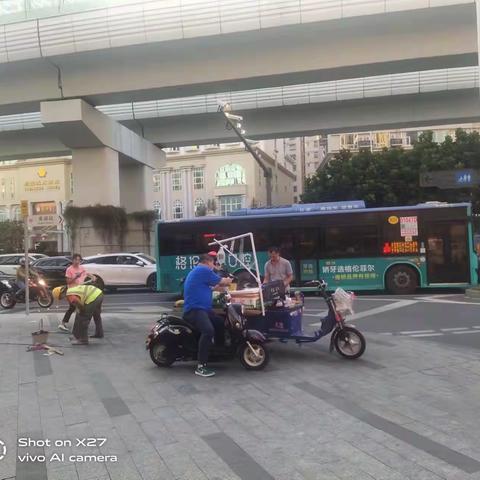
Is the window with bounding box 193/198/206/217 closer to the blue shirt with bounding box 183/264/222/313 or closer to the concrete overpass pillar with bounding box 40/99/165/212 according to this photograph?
the concrete overpass pillar with bounding box 40/99/165/212

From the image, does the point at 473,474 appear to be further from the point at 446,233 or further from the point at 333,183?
the point at 333,183

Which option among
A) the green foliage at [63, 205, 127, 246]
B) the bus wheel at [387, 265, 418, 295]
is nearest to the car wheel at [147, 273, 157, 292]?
the green foliage at [63, 205, 127, 246]

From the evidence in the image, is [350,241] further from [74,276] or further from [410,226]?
[74,276]

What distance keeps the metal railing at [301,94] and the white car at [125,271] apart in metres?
7.42

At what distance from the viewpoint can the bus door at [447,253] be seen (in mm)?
17859

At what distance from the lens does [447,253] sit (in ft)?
59.0

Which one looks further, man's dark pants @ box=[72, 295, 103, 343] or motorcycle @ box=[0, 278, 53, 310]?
motorcycle @ box=[0, 278, 53, 310]

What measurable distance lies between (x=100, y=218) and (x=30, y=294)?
9.83 m

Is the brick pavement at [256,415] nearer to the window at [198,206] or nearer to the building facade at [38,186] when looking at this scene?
the window at [198,206]

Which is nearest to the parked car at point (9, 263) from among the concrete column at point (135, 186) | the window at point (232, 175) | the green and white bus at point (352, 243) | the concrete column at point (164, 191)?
the concrete column at point (135, 186)

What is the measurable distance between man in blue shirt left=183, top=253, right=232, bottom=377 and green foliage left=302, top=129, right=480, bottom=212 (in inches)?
1135

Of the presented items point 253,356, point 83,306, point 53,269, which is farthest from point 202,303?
point 53,269

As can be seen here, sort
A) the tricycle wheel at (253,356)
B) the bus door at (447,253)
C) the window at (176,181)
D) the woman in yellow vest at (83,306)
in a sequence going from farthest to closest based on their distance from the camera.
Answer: the window at (176,181) < the bus door at (447,253) < the woman in yellow vest at (83,306) < the tricycle wheel at (253,356)

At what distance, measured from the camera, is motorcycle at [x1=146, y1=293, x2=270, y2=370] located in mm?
7633
